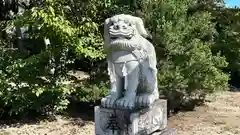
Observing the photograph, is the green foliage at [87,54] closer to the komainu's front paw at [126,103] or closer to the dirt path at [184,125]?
the dirt path at [184,125]

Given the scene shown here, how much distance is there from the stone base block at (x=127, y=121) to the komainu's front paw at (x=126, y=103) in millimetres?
53

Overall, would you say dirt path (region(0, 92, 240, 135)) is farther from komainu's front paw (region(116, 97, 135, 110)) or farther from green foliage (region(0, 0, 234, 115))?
komainu's front paw (region(116, 97, 135, 110))

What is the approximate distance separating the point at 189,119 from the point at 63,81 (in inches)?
102

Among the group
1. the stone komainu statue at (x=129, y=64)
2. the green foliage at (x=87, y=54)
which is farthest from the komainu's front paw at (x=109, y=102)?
the green foliage at (x=87, y=54)

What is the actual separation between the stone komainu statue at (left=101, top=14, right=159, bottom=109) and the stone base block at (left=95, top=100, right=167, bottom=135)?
0.08 m

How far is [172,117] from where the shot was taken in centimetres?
756

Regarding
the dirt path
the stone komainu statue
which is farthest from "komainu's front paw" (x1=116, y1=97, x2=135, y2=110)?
the dirt path

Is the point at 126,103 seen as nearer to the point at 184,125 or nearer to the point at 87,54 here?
the point at 87,54

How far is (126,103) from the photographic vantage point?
12.9ft

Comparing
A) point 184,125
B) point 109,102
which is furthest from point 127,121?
point 184,125

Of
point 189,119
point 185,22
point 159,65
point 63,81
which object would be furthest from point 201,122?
point 63,81

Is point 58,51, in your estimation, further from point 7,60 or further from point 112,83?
point 112,83

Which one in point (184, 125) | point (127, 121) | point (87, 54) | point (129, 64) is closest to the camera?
point (127, 121)

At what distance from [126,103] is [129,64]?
1.36 feet
